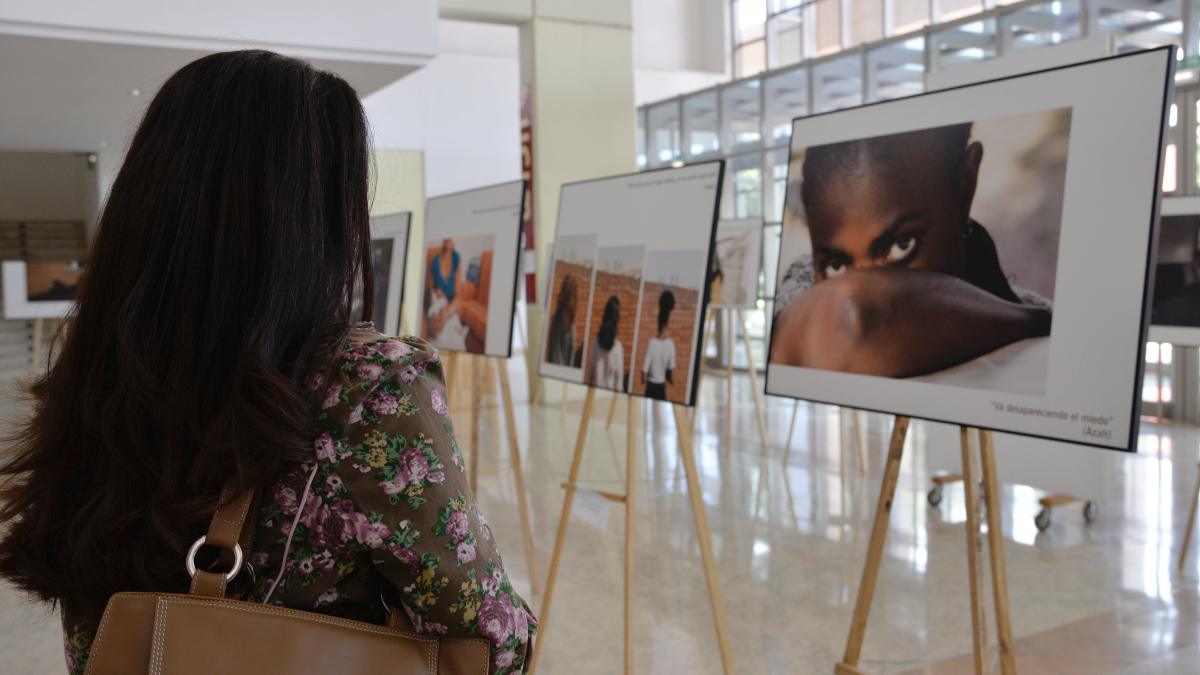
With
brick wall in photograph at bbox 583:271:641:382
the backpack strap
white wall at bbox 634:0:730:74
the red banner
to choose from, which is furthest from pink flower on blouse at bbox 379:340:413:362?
white wall at bbox 634:0:730:74

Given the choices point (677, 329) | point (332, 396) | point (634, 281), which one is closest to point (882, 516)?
point (677, 329)

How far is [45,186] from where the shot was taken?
50.9 feet

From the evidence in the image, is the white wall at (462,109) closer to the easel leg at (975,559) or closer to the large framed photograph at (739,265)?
the large framed photograph at (739,265)

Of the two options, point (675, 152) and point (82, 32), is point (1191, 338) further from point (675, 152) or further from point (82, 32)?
point (675, 152)

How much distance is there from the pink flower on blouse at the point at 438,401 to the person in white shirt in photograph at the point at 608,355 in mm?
2086

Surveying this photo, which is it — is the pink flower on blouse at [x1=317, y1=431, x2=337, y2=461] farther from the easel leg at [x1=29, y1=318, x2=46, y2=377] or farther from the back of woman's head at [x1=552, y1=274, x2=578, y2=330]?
the easel leg at [x1=29, y1=318, x2=46, y2=377]

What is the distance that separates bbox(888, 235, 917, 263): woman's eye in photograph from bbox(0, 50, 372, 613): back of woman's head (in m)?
1.82

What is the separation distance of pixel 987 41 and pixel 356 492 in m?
9.29

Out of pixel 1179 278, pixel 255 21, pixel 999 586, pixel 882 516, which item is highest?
pixel 255 21

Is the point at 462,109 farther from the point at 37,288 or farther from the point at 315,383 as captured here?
the point at 315,383

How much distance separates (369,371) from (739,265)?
6785 millimetres

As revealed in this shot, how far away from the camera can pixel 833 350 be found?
2.81 m

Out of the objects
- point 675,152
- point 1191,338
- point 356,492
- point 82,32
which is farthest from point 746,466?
point 675,152

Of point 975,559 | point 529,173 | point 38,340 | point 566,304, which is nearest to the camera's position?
point 975,559
